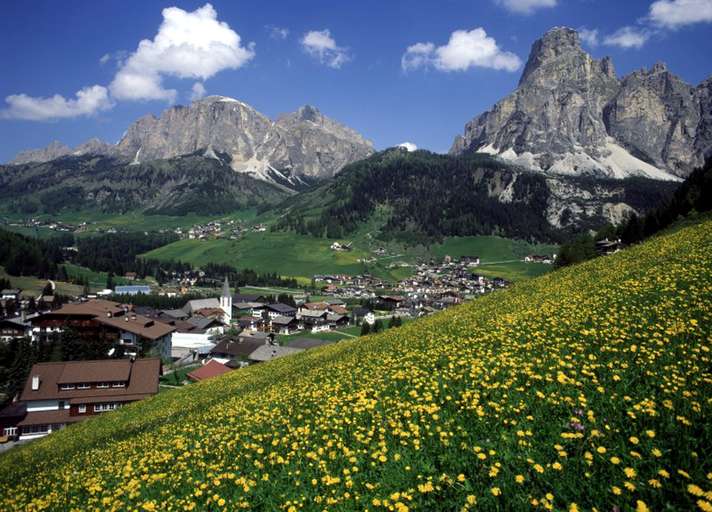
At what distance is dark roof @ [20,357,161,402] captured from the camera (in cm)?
6044

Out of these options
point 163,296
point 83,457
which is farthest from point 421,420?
point 163,296

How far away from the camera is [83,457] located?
2145 centimetres

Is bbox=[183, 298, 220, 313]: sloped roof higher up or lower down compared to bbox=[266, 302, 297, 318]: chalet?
higher up

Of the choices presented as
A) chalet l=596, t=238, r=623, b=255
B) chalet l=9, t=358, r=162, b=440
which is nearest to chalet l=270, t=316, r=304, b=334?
chalet l=9, t=358, r=162, b=440

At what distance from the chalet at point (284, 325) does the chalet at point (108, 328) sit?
53.5 meters

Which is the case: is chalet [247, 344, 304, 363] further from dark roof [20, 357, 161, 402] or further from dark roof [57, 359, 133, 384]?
dark roof [57, 359, 133, 384]

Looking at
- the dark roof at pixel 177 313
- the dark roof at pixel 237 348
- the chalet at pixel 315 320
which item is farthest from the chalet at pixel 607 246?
the dark roof at pixel 177 313

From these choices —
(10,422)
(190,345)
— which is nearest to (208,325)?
(190,345)

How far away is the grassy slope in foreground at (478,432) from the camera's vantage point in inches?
302

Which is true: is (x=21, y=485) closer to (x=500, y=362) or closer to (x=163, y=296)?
(x=500, y=362)

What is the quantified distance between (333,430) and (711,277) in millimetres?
18694

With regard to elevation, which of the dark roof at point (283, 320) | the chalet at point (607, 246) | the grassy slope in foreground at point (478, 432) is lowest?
the dark roof at point (283, 320)

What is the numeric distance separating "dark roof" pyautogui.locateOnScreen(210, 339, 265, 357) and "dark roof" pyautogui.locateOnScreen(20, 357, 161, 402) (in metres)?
43.0

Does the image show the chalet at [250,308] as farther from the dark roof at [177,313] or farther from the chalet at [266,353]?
the chalet at [266,353]
